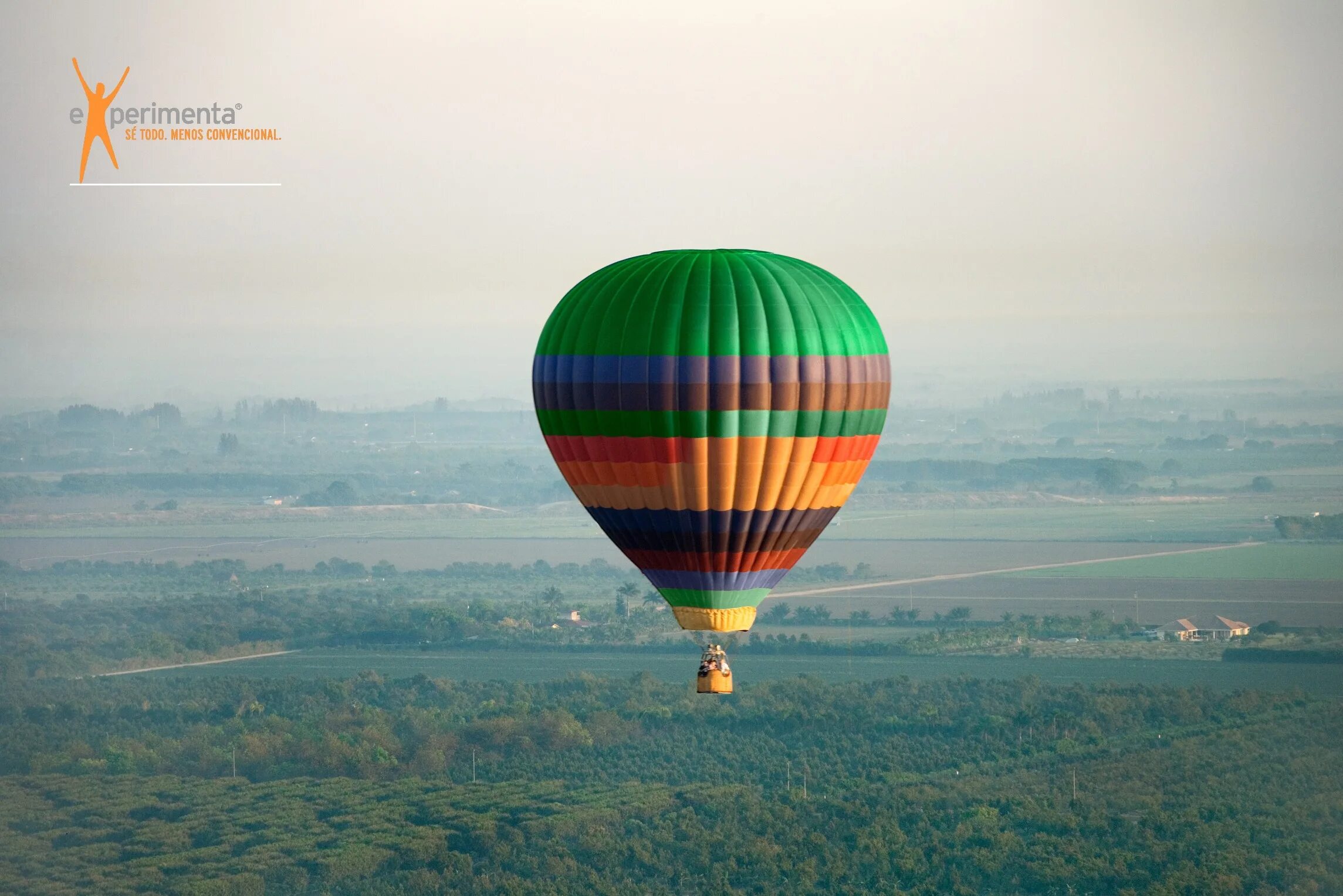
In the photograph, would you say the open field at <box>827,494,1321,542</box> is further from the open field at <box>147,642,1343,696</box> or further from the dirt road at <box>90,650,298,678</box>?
the dirt road at <box>90,650,298,678</box>

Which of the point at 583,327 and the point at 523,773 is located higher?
the point at 583,327

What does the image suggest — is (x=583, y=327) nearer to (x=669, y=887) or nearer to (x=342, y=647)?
(x=669, y=887)

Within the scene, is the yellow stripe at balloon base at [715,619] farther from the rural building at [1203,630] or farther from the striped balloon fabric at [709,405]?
the rural building at [1203,630]

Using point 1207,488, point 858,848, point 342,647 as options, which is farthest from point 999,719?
point 1207,488

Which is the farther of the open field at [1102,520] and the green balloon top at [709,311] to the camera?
the open field at [1102,520]

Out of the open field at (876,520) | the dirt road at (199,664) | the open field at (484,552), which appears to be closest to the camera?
the dirt road at (199,664)

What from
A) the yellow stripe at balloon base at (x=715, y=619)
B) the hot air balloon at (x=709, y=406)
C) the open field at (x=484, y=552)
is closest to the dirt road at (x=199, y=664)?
the open field at (x=484, y=552)

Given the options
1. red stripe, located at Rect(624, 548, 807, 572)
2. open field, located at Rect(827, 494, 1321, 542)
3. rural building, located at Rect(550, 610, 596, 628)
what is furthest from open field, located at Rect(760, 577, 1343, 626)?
red stripe, located at Rect(624, 548, 807, 572)

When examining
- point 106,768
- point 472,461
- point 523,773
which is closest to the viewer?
point 523,773
